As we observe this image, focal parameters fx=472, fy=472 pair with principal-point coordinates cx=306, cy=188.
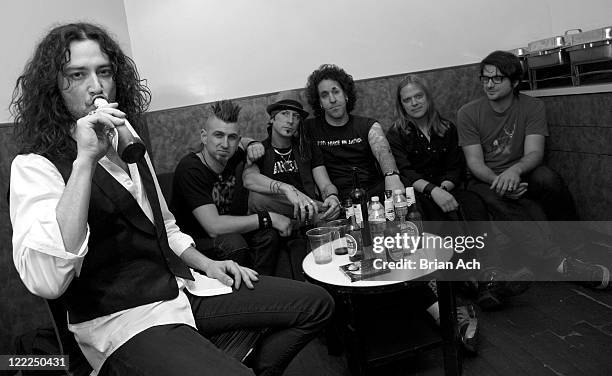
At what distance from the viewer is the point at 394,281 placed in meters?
1.61

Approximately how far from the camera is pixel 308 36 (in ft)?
10.7

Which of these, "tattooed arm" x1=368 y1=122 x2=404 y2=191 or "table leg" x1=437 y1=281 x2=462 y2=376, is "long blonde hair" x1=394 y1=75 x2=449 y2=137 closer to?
"tattooed arm" x1=368 y1=122 x2=404 y2=191

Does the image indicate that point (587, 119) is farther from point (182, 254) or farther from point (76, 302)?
point (76, 302)

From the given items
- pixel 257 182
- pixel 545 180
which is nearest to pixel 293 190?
pixel 257 182

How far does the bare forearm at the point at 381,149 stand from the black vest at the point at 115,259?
1728mm

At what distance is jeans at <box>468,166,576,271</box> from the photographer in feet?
8.52

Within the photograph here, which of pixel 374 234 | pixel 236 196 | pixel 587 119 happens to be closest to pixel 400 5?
pixel 587 119

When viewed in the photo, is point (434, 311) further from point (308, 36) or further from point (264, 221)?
point (308, 36)

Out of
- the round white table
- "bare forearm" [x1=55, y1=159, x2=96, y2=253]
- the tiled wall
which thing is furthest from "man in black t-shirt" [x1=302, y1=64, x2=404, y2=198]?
"bare forearm" [x1=55, y1=159, x2=96, y2=253]

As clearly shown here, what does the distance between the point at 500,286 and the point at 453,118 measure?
1.48 metres

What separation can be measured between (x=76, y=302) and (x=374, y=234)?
3.61 ft

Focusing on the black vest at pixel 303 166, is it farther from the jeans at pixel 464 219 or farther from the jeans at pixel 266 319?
the jeans at pixel 266 319

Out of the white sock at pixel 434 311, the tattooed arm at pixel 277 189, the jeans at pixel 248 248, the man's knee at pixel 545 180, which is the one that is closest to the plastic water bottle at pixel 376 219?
the white sock at pixel 434 311

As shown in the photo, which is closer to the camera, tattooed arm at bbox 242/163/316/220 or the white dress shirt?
the white dress shirt
